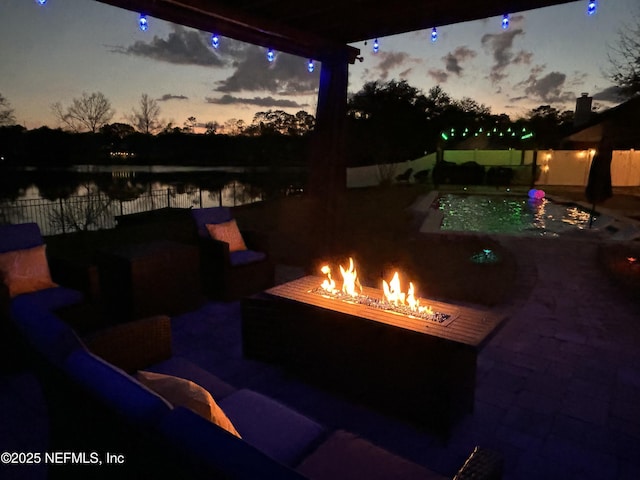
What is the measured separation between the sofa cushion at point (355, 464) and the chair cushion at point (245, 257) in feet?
10.6

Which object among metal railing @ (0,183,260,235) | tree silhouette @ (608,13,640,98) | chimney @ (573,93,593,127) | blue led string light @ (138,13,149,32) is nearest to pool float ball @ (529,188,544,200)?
tree silhouette @ (608,13,640,98)

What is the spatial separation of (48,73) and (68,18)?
89.3 inches

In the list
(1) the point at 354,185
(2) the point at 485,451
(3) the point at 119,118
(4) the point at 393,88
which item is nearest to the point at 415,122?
(4) the point at 393,88

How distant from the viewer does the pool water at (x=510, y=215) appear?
31.2 ft

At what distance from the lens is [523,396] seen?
2936 mm

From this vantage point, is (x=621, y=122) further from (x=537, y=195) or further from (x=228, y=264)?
(x=537, y=195)

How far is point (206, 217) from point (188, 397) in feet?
12.5

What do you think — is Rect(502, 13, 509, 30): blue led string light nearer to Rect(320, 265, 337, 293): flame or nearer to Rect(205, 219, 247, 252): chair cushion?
Rect(320, 265, 337, 293): flame

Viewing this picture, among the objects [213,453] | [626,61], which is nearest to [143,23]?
[213,453]

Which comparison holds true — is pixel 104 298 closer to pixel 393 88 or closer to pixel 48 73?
pixel 48 73

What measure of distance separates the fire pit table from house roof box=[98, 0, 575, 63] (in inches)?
104

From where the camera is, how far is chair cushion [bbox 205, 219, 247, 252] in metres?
4.84

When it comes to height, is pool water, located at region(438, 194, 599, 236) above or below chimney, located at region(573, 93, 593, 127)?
below

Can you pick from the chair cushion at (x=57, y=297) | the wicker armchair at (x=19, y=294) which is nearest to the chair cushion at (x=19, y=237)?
Result: the wicker armchair at (x=19, y=294)
